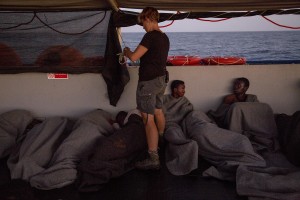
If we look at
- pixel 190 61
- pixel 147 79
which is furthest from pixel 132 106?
pixel 147 79

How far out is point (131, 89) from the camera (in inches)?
154

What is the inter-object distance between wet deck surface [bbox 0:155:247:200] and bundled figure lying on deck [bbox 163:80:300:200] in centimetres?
10

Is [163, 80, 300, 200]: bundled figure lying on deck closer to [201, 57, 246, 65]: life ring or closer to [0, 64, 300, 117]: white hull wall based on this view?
[0, 64, 300, 117]: white hull wall

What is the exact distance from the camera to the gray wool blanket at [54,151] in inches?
98.0

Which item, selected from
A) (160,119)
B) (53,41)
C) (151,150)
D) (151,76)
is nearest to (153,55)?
(151,76)

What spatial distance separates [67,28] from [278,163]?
2.83 meters

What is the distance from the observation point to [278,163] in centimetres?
277

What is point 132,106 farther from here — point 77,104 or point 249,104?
point 249,104

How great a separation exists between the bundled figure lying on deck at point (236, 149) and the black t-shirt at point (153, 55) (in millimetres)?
702

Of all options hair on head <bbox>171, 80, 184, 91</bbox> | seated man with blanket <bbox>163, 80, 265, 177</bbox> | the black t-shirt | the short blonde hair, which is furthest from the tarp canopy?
seated man with blanket <bbox>163, 80, 265, 177</bbox>

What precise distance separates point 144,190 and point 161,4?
194cm

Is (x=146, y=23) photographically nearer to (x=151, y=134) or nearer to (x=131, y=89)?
(x=151, y=134)

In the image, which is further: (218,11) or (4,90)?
(4,90)

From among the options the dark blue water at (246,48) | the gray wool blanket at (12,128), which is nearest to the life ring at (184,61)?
the gray wool blanket at (12,128)
